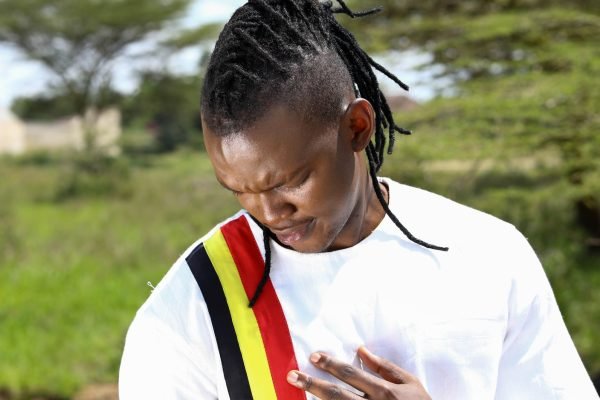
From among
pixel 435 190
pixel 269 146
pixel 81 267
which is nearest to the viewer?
pixel 269 146

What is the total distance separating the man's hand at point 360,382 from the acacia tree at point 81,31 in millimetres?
22164

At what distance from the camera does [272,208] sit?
1.21 m

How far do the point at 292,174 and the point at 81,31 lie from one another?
2290cm

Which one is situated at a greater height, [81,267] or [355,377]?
[355,377]

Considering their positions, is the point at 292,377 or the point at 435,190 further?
the point at 435,190

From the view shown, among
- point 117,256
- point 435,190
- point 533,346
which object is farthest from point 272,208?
point 117,256

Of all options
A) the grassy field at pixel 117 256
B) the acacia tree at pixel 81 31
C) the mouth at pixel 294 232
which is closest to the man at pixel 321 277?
the mouth at pixel 294 232

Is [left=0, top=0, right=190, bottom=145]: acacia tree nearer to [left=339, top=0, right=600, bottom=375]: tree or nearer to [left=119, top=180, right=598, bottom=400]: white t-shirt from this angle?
[left=339, top=0, right=600, bottom=375]: tree

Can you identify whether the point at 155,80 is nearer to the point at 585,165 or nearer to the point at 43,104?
the point at 43,104

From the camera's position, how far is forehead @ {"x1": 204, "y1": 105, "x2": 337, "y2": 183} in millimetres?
1156

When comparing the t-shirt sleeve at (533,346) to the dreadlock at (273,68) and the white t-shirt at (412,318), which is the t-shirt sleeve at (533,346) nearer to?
the white t-shirt at (412,318)

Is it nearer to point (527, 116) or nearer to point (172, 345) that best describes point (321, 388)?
point (172, 345)

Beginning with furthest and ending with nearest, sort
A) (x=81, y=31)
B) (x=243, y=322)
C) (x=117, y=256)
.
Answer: (x=81, y=31), (x=117, y=256), (x=243, y=322)

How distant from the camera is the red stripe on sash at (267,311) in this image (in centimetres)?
124
